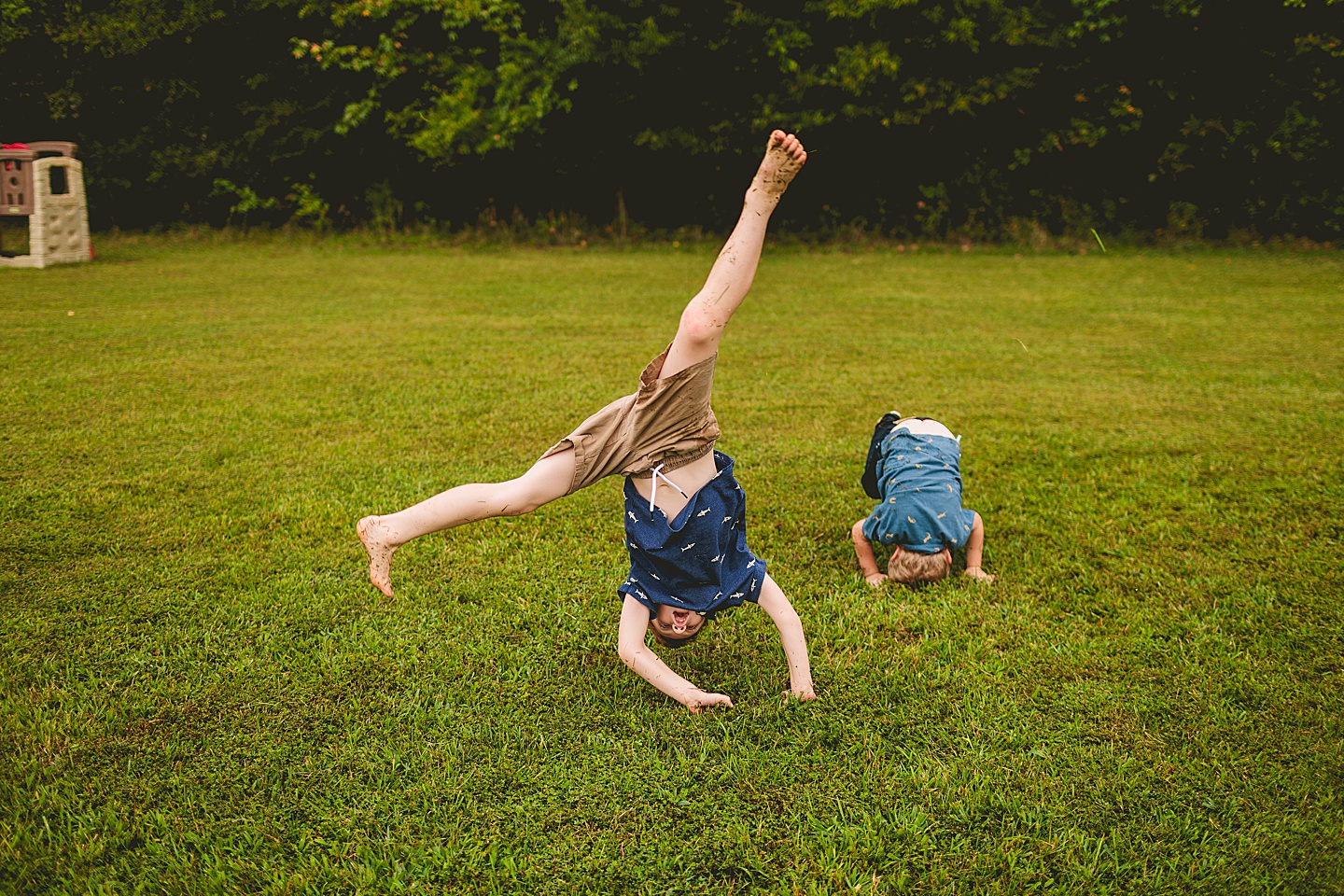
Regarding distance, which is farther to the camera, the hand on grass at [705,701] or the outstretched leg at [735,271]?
the hand on grass at [705,701]

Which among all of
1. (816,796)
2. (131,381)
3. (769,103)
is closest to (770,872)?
(816,796)

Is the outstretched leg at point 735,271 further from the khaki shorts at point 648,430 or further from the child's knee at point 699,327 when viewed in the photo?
the khaki shorts at point 648,430

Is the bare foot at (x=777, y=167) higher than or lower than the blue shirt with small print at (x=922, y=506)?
higher

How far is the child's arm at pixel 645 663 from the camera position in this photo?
2643mm

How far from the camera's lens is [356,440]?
511 centimetres

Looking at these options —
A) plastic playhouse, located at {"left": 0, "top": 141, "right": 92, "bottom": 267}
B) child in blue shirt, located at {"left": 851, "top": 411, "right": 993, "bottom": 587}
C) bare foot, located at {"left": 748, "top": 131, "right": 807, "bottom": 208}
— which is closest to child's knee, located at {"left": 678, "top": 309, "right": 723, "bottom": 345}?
bare foot, located at {"left": 748, "top": 131, "right": 807, "bottom": 208}

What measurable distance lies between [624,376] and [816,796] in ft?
15.0

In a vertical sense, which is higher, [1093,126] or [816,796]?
[1093,126]

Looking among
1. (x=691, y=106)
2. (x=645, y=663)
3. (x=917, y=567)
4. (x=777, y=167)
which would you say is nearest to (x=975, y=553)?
(x=917, y=567)

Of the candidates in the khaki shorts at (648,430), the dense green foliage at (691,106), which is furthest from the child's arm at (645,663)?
the dense green foliage at (691,106)

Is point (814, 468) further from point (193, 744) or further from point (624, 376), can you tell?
point (193, 744)

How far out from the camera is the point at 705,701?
2.69 metres

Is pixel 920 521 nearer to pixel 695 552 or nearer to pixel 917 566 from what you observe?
pixel 917 566

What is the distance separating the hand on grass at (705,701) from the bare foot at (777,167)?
53.9 inches
